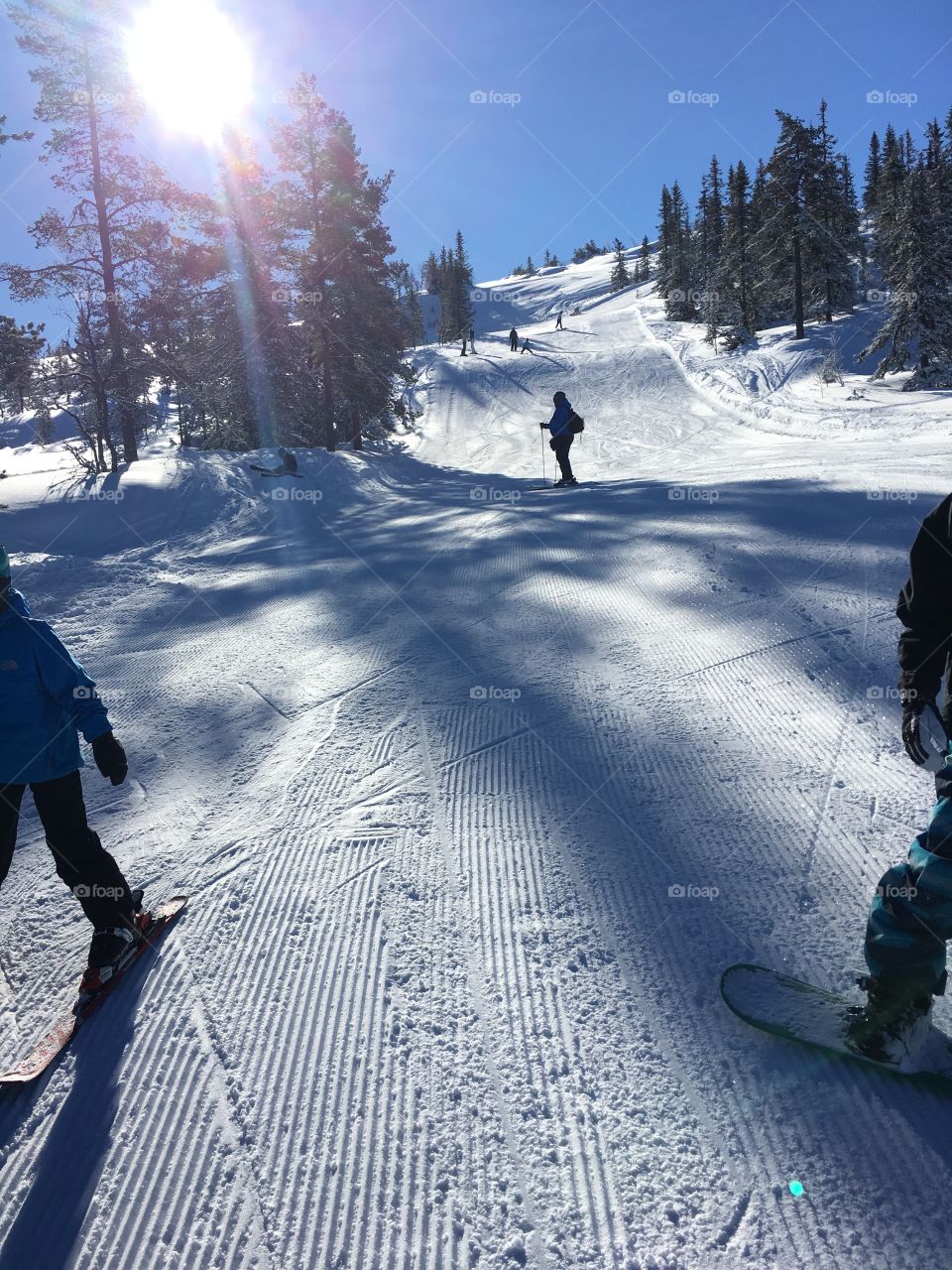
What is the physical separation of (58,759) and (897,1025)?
3.11 metres

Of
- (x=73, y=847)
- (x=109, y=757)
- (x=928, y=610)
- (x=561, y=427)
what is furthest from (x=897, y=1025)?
(x=561, y=427)

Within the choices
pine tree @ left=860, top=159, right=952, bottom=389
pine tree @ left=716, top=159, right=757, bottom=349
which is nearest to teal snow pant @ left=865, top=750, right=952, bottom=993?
pine tree @ left=860, top=159, right=952, bottom=389

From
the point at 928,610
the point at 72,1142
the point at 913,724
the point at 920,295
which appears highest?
the point at 920,295

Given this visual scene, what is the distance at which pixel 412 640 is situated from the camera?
230 inches

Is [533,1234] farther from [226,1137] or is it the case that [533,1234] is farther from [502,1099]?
[226,1137]

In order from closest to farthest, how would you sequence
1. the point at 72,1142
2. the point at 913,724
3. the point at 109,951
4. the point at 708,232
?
the point at 72,1142, the point at 913,724, the point at 109,951, the point at 708,232

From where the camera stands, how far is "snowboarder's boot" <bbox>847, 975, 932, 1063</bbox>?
200 cm

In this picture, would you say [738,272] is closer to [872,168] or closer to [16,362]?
[16,362]

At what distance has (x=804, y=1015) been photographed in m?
2.16

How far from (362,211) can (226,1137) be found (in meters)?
28.2

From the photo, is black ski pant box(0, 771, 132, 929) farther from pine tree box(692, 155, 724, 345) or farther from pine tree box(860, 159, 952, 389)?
pine tree box(692, 155, 724, 345)

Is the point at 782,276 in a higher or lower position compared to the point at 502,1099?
higher

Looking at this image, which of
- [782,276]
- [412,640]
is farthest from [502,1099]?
[782,276]

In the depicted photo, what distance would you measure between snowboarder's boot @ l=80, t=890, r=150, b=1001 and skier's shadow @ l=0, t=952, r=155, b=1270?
0.28 ft
